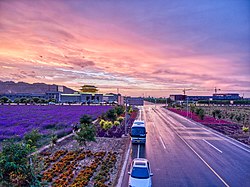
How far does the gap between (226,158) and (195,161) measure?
3.23 meters

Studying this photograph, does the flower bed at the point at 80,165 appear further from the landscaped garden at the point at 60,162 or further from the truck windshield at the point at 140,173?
the truck windshield at the point at 140,173

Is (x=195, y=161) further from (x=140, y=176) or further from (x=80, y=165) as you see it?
(x=80, y=165)

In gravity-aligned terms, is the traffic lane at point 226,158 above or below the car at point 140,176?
below

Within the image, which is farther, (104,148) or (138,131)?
(138,131)

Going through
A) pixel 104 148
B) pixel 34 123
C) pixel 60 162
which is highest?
pixel 34 123

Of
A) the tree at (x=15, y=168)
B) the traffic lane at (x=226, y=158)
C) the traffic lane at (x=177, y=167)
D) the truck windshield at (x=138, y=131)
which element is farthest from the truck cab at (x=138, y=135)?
the tree at (x=15, y=168)

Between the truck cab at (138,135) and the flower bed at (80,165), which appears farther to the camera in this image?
the truck cab at (138,135)

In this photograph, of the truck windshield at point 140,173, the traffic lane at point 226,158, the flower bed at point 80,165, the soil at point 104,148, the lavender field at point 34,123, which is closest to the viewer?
the truck windshield at point 140,173

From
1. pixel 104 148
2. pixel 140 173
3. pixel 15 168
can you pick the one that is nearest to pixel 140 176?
pixel 140 173

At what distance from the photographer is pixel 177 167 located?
16.5 metres

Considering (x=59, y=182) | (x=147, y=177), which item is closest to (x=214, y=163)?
(x=147, y=177)

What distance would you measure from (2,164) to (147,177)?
7.12 metres

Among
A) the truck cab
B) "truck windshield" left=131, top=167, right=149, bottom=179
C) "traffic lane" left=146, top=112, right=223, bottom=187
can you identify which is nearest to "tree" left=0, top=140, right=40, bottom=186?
"truck windshield" left=131, top=167, right=149, bottom=179

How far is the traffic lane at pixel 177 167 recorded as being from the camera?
1387 cm
